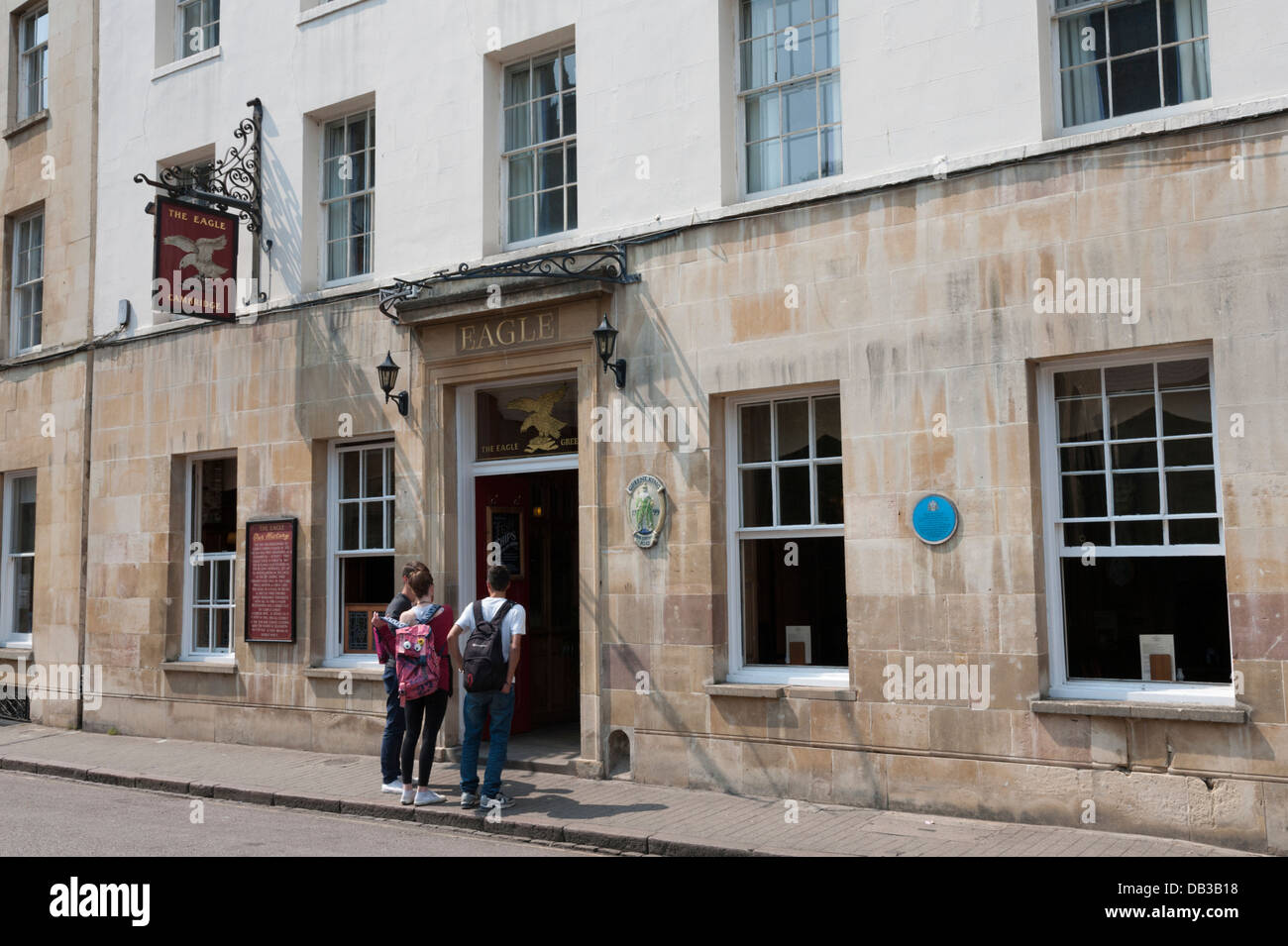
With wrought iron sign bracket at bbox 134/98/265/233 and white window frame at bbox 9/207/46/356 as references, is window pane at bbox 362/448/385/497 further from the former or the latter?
white window frame at bbox 9/207/46/356

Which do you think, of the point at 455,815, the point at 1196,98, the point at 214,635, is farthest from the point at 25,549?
the point at 1196,98

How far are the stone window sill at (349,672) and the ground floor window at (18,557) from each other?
675 cm

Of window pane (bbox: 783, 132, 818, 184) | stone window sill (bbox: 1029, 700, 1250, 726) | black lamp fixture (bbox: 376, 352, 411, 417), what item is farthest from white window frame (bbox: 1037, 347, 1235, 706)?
black lamp fixture (bbox: 376, 352, 411, 417)

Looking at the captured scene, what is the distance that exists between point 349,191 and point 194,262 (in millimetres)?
1967

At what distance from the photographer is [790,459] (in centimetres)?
1021

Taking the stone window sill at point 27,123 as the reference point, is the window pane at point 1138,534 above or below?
below

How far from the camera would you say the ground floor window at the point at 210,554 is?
48.1ft

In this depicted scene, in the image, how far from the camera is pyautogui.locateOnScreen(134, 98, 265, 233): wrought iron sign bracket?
14.1 m

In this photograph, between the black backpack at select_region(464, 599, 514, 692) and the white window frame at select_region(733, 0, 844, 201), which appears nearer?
the black backpack at select_region(464, 599, 514, 692)

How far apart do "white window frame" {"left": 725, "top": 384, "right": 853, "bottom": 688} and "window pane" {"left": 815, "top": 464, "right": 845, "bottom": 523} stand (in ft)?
0.22

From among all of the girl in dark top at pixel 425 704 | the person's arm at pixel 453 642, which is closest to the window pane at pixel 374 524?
the girl in dark top at pixel 425 704

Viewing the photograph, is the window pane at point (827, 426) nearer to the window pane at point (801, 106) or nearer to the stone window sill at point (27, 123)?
the window pane at point (801, 106)

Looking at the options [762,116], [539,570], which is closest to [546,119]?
[762,116]

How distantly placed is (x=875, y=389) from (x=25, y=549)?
13.6m
